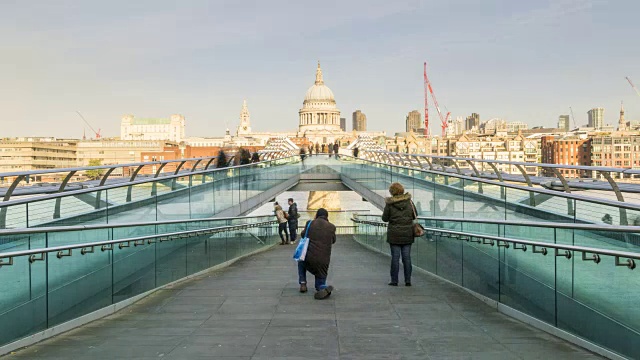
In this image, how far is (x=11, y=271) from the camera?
7203 mm

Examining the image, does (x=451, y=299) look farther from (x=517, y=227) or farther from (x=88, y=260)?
(x=88, y=260)

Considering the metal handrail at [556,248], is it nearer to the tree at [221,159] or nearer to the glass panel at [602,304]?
the glass panel at [602,304]

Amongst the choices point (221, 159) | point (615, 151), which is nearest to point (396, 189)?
point (221, 159)

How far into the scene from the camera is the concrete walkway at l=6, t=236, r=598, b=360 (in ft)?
23.0

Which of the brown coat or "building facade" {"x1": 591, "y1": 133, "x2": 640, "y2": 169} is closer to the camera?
the brown coat

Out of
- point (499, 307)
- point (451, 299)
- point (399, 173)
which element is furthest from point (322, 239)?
point (399, 173)

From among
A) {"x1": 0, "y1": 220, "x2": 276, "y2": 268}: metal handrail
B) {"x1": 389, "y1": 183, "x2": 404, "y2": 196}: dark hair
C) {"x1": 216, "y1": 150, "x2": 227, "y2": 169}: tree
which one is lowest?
{"x1": 0, "y1": 220, "x2": 276, "y2": 268}: metal handrail

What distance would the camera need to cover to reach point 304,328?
26.4ft

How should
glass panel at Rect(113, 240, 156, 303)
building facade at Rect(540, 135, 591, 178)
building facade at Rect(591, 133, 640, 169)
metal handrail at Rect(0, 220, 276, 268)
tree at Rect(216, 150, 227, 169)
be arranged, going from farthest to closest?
building facade at Rect(540, 135, 591, 178) → building facade at Rect(591, 133, 640, 169) → tree at Rect(216, 150, 227, 169) → glass panel at Rect(113, 240, 156, 303) → metal handrail at Rect(0, 220, 276, 268)

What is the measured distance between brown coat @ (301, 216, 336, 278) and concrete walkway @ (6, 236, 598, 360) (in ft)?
1.26

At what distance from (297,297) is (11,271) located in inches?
158

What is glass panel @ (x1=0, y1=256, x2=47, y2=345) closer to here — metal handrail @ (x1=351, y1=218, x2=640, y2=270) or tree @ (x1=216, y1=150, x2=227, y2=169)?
metal handrail @ (x1=351, y1=218, x2=640, y2=270)

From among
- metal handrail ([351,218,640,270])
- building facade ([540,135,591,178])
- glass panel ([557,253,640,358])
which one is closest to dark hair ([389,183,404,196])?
metal handrail ([351,218,640,270])

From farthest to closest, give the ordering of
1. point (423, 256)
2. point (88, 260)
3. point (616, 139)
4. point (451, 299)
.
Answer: point (616, 139) < point (423, 256) < point (451, 299) < point (88, 260)
